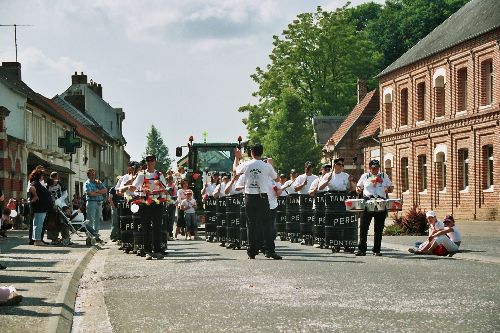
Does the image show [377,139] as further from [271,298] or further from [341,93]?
[271,298]

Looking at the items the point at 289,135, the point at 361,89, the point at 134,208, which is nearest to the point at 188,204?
the point at 134,208

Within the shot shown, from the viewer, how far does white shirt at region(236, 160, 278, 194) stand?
17.3 metres

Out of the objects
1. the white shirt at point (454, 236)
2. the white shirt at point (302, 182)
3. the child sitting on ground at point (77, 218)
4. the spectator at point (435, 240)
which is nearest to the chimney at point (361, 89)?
the white shirt at point (302, 182)

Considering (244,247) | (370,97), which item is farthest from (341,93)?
(244,247)

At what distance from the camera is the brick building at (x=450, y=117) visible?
3675cm

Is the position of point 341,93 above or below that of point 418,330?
above

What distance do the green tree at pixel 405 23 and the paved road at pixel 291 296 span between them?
184 ft

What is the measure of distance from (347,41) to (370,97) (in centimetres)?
901

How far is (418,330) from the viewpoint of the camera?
7973 mm

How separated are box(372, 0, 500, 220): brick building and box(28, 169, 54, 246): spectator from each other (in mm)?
19147

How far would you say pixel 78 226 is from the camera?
2352 centimetres

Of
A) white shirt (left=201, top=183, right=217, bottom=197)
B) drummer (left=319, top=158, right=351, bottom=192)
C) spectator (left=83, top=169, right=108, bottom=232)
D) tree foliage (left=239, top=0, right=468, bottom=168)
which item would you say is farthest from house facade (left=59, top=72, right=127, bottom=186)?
drummer (left=319, top=158, right=351, bottom=192)

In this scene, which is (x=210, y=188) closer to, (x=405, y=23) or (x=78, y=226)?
(x=78, y=226)

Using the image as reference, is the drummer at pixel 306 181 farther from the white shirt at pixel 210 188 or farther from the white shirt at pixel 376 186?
the white shirt at pixel 210 188
